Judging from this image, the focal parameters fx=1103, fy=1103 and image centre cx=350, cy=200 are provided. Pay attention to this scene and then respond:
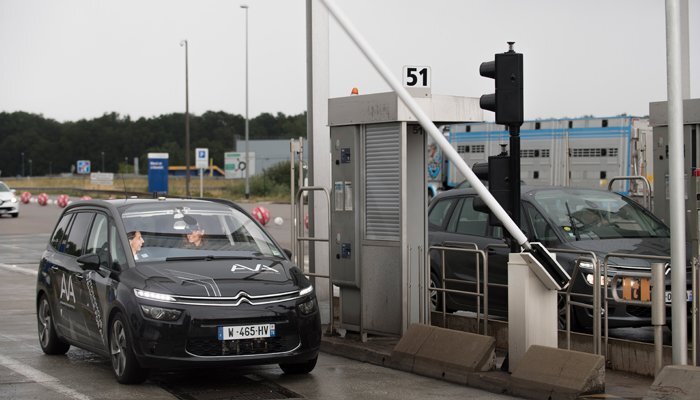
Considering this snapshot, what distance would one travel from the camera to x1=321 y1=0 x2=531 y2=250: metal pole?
9000 millimetres

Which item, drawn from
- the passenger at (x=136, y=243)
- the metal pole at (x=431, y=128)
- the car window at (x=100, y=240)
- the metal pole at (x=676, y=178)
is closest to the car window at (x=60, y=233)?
the car window at (x=100, y=240)

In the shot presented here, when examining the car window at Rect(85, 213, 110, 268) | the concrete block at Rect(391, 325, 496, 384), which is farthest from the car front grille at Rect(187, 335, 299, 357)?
the concrete block at Rect(391, 325, 496, 384)

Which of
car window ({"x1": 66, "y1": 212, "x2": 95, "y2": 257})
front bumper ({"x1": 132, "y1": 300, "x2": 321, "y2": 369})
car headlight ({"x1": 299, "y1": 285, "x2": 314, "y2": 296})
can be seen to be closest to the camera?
front bumper ({"x1": 132, "y1": 300, "x2": 321, "y2": 369})

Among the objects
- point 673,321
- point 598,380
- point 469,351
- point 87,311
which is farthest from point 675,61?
point 87,311

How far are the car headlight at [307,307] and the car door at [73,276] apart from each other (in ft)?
6.94

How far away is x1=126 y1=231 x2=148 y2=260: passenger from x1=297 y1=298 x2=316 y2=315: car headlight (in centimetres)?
146

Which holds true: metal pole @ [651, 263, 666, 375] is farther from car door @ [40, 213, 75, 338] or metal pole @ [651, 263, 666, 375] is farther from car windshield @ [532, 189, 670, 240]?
car door @ [40, 213, 75, 338]

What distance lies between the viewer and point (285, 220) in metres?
39.7

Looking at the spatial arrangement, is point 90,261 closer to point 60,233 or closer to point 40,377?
point 40,377

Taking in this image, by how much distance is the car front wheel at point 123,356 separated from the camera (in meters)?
9.10

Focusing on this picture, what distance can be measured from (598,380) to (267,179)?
64320 millimetres

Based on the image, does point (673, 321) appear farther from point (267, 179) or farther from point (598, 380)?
point (267, 179)

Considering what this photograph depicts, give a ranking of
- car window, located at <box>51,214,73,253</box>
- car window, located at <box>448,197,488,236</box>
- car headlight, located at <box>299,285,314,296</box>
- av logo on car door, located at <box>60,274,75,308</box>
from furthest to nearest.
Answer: car window, located at <box>448,197,488,236</box>, car window, located at <box>51,214,73,253</box>, av logo on car door, located at <box>60,274,75,308</box>, car headlight, located at <box>299,285,314,296</box>

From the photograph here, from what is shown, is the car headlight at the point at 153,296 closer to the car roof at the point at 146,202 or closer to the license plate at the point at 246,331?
the license plate at the point at 246,331
